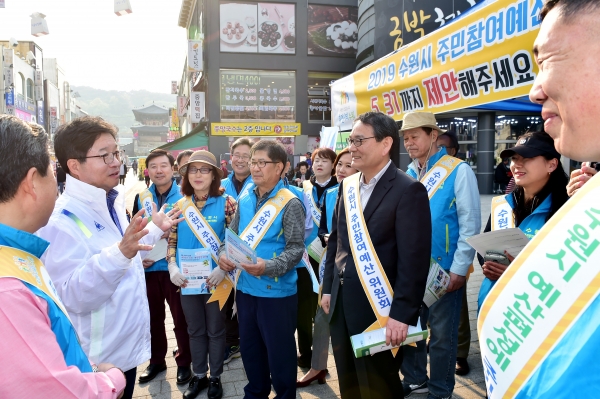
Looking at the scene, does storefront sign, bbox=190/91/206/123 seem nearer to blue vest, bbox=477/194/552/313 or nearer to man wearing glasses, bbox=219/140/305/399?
man wearing glasses, bbox=219/140/305/399

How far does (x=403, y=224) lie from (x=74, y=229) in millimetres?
1732

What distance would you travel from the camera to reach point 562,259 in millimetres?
892

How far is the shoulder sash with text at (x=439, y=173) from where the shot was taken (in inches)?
128

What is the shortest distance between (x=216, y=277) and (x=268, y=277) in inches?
23.3

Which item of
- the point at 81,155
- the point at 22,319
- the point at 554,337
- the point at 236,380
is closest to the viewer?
the point at 554,337

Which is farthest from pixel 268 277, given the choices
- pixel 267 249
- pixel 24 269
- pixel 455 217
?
pixel 24 269

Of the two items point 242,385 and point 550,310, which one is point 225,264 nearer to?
point 242,385

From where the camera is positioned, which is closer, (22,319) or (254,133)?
(22,319)

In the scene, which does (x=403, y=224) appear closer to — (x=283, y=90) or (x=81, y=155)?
(x=81, y=155)

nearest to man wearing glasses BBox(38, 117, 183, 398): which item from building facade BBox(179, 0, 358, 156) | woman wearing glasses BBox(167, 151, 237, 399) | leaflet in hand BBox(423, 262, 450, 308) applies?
Result: woman wearing glasses BBox(167, 151, 237, 399)

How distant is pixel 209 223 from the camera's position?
3.60 meters

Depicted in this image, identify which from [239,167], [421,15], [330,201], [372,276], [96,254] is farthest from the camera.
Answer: [421,15]

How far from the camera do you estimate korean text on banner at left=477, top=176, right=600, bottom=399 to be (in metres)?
0.80

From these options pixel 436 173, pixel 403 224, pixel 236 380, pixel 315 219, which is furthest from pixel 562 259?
pixel 315 219
